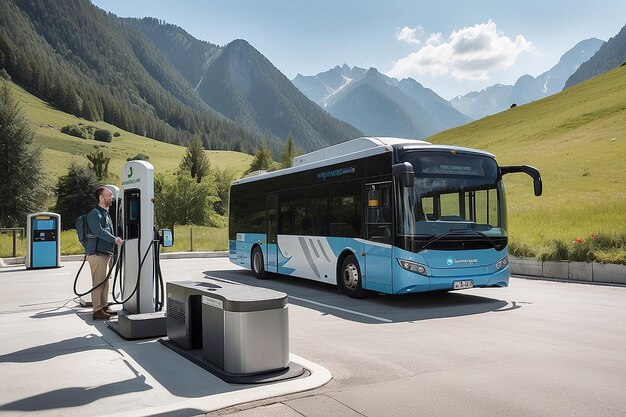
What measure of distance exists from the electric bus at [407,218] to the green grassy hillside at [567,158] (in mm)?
5878

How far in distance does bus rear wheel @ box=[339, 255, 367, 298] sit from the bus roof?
7.49 feet

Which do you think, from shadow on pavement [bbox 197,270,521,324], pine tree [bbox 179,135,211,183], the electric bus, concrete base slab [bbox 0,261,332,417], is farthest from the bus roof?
pine tree [bbox 179,135,211,183]

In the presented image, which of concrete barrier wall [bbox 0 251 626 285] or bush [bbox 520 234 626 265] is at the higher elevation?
bush [bbox 520 234 626 265]

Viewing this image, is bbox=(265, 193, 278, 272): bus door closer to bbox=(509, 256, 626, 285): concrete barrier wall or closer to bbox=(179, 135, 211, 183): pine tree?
bbox=(509, 256, 626, 285): concrete barrier wall

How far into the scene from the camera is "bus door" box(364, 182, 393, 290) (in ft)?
36.0

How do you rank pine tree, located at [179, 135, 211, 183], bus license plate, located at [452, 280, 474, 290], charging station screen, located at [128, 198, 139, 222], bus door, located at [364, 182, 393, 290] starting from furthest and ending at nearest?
1. pine tree, located at [179, 135, 211, 183]
2. bus door, located at [364, 182, 393, 290]
3. bus license plate, located at [452, 280, 474, 290]
4. charging station screen, located at [128, 198, 139, 222]

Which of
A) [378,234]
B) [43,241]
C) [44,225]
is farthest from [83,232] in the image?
[43,241]

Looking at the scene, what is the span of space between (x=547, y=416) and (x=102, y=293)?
23.8 ft

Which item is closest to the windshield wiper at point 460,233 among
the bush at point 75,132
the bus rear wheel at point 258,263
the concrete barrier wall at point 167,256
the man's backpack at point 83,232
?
the man's backpack at point 83,232

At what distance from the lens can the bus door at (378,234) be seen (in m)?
11.0

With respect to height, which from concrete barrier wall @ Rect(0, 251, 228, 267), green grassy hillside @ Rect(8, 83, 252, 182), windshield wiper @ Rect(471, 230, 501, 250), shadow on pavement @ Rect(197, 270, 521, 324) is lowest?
shadow on pavement @ Rect(197, 270, 521, 324)

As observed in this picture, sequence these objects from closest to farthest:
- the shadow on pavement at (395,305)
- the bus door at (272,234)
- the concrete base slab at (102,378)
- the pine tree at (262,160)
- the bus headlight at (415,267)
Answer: the concrete base slab at (102,378), the shadow on pavement at (395,305), the bus headlight at (415,267), the bus door at (272,234), the pine tree at (262,160)

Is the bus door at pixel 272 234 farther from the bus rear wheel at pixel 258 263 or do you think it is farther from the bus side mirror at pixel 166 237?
the bus side mirror at pixel 166 237

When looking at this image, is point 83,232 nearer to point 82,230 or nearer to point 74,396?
point 82,230
